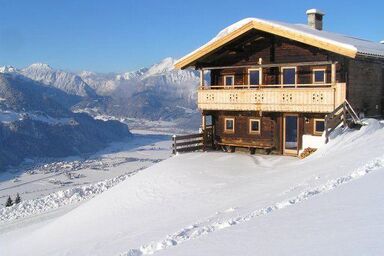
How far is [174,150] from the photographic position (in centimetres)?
2798

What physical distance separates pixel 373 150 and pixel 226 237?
10.9 m

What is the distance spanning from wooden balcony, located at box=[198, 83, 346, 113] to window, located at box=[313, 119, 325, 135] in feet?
5.20

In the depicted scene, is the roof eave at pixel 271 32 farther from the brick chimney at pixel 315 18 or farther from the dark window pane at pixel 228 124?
the brick chimney at pixel 315 18

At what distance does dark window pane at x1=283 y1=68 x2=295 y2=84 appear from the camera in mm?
26681

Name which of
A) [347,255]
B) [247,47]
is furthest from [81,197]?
[347,255]

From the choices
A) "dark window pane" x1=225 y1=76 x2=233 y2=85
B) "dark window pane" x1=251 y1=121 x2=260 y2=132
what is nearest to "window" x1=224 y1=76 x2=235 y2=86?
"dark window pane" x1=225 y1=76 x2=233 y2=85

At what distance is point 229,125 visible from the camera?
2919 cm

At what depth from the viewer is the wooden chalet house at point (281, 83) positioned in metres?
23.9

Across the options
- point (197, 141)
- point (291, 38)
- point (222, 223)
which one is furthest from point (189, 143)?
point (222, 223)

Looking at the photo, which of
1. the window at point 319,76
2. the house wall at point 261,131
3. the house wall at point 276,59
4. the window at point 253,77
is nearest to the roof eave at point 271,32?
the house wall at point 276,59

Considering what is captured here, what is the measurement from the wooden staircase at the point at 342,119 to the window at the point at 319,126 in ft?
6.28

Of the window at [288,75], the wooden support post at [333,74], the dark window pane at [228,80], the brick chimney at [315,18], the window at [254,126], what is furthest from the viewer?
the brick chimney at [315,18]

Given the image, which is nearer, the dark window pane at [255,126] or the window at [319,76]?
the window at [319,76]

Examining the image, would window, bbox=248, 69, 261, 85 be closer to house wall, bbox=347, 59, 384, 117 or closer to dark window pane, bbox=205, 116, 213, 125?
dark window pane, bbox=205, 116, 213, 125
